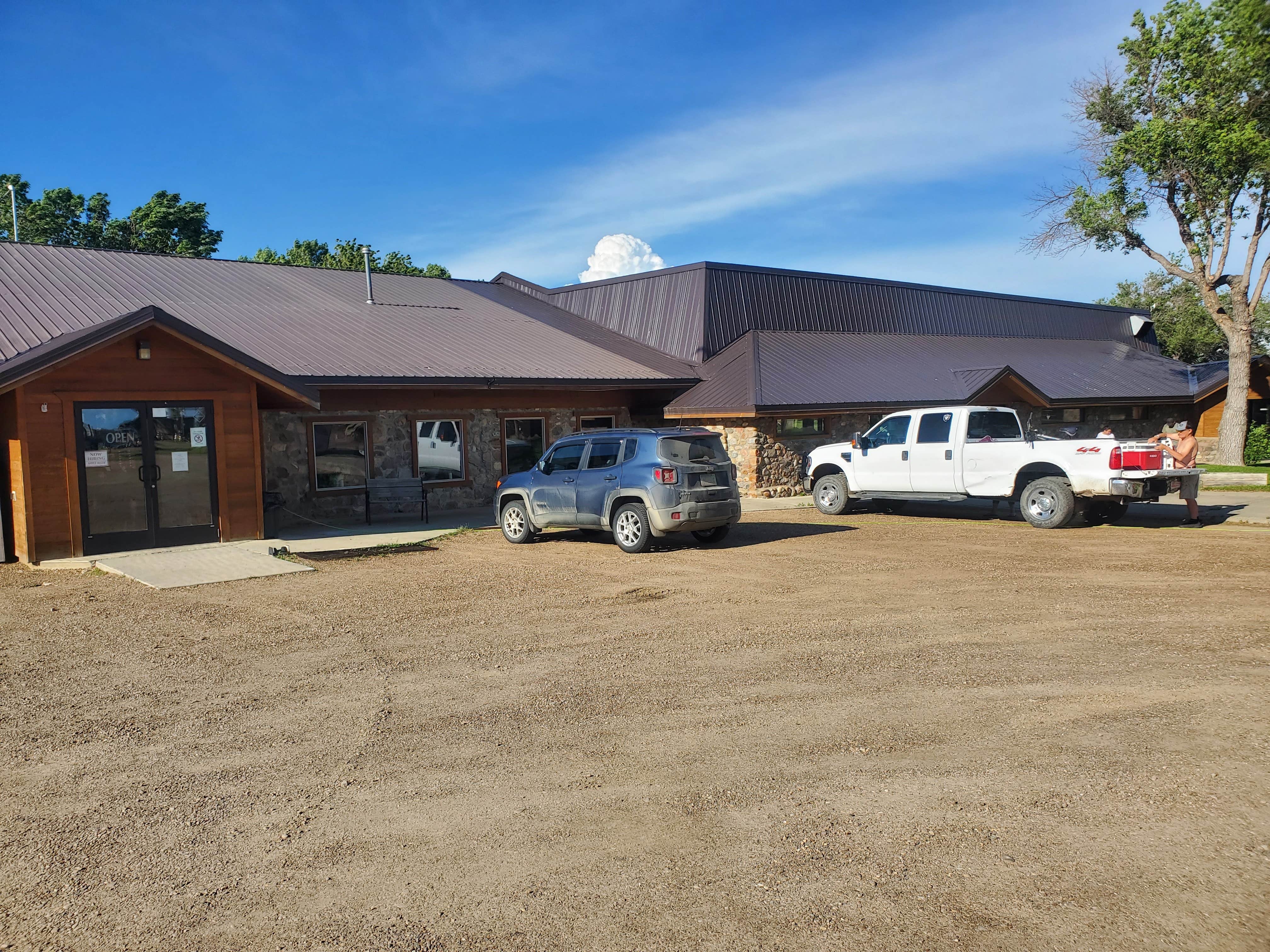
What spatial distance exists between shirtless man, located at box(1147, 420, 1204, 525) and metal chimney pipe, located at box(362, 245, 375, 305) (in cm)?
1716

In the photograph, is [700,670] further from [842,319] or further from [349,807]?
[842,319]

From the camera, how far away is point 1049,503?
51.3 ft

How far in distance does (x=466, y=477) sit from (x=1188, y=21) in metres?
24.0

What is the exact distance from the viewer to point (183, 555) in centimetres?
1378

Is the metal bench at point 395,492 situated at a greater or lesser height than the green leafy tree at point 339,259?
lesser

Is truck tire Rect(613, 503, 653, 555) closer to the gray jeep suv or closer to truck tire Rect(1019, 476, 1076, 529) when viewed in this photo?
the gray jeep suv

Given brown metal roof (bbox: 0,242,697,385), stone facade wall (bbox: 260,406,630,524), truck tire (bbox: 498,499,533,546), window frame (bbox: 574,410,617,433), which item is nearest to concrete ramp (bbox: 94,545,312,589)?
brown metal roof (bbox: 0,242,697,385)

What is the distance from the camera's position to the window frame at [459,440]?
20.1 m

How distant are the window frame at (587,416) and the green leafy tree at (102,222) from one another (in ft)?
96.4

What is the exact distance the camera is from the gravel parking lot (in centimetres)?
383

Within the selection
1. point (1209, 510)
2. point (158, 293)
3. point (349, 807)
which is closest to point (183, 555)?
point (158, 293)

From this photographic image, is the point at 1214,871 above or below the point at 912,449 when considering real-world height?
below

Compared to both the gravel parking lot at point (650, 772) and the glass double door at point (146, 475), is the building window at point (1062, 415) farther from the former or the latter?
the glass double door at point (146, 475)

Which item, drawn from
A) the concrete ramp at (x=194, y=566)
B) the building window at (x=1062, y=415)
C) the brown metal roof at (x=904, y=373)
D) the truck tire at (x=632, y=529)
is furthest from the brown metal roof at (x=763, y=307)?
the concrete ramp at (x=194, y=566)
